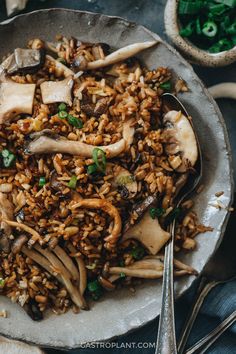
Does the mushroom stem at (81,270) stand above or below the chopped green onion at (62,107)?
below

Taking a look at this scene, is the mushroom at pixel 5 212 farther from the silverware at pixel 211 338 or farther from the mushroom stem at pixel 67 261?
the silverware at pixel 211 338

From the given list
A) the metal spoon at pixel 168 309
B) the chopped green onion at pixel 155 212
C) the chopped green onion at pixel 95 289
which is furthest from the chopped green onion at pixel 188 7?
the chopped green onion at pixel 95 289

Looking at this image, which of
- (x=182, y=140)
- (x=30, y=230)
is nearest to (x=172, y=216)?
(x=182, y=140)

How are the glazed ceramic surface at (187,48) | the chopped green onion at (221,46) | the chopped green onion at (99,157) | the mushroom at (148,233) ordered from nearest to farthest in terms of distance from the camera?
1. the chopped green onion at (99,157)
2. the mushroom at (148,233)
3. the glazed ceramic surface at (187,48)
4. the chopped green onion at (221,46)

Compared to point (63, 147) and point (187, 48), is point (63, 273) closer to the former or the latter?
point (63, 147)

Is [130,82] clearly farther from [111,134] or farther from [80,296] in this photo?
[80,296]

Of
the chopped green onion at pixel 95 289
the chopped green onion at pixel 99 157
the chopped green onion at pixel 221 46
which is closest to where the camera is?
the chopped green onion at pixel 99 157

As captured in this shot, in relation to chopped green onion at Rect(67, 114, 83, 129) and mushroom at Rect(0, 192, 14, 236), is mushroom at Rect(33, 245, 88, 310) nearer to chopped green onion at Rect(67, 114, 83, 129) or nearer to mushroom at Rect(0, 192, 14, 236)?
mushroom at Rect(0, 192, 14, 236)

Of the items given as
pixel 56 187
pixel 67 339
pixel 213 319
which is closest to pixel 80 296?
pixel 67 339
